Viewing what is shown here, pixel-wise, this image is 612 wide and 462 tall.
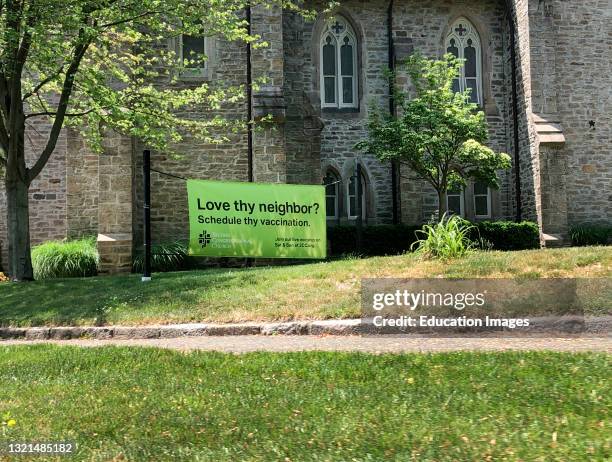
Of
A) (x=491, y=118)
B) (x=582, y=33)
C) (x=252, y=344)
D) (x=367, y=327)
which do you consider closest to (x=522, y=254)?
(x=367, y=327)

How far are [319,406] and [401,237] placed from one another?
43.0 ft

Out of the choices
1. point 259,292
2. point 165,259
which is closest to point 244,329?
point 259,292

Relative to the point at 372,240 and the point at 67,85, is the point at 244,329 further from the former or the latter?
the point at 372,240

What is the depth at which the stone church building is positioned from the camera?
16.7 meters

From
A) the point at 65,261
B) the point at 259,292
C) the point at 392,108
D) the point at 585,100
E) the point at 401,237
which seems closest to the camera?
the point at 259,292

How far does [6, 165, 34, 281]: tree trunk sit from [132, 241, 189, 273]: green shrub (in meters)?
2.78

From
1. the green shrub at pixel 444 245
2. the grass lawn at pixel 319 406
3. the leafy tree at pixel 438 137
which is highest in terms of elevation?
the leafy tree at pixel 438 137

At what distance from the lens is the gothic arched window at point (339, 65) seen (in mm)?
19203

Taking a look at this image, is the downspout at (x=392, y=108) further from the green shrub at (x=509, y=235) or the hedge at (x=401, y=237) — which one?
the green shrub at (x=509, y=235)

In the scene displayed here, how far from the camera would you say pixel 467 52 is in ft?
65.1

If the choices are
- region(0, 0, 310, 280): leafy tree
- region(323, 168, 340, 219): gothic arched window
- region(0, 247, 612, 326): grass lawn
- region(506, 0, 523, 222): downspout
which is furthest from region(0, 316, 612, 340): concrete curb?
region(506, 0, 523, 222): downspout

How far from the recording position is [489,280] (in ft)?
25.6

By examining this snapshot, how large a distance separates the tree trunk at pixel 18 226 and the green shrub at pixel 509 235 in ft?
37.8

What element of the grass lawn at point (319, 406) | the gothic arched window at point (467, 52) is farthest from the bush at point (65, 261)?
the gothic arched window at point (467, 52)
